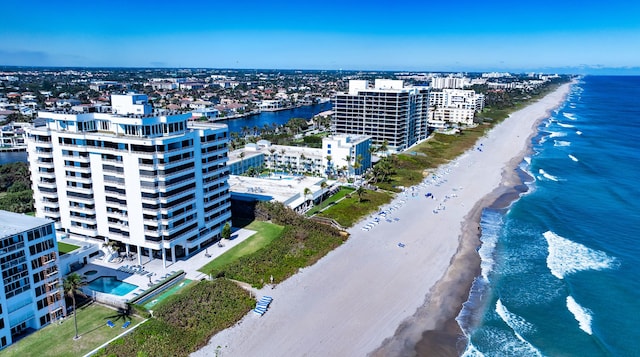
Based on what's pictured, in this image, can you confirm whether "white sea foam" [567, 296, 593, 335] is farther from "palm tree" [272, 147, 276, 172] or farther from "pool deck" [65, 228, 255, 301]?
"palm tree" [272, 147, 276, 172]

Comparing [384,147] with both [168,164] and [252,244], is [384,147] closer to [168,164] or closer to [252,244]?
[252,244]

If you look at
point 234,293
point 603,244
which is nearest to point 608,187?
point 603,244

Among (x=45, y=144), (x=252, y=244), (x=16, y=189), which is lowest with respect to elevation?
(x=252, y=244)

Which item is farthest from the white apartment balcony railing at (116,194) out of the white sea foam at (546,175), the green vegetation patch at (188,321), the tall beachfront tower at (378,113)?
the white sea foam at (546,175)

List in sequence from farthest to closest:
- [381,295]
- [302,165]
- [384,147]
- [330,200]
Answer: [384,147] → [302,165] → [330,200] → [381,295]

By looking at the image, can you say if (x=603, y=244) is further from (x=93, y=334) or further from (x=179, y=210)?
(x=93, y=334)

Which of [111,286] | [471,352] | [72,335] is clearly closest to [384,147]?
[471,352]

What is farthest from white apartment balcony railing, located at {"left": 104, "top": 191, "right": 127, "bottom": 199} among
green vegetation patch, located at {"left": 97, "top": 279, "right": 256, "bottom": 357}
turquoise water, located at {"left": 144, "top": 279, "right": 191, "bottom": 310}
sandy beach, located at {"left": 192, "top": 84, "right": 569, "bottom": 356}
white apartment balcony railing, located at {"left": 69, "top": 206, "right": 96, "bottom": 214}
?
sandy beach, located at {"left": 192, "top": 84, "right": 569, "bottom": 356}
